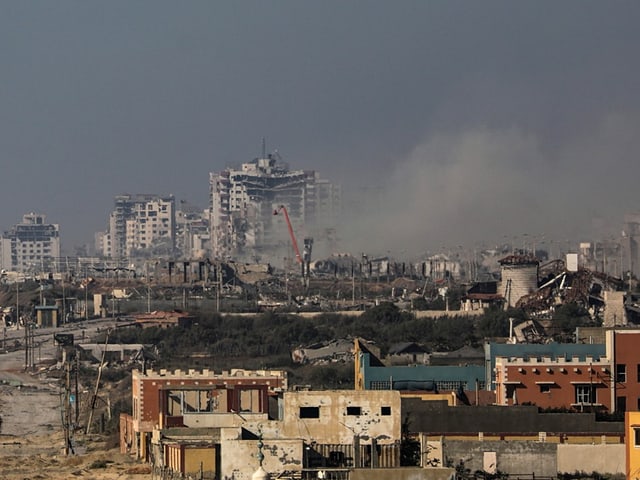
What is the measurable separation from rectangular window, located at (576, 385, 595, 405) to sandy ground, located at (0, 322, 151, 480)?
9290 millimetres

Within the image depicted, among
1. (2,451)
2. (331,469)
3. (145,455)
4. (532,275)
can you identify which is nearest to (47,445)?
(2,451)

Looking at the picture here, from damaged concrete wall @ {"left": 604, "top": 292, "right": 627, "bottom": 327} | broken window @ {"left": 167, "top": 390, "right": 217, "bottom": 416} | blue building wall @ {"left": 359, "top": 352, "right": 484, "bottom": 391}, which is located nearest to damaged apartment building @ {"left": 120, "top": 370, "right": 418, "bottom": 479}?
broken window @ {"left": 167, "top": 390, "right": 217, "bottom": 416}

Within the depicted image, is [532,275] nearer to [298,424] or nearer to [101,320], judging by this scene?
[101,320]

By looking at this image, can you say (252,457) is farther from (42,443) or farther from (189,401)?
(42,443)

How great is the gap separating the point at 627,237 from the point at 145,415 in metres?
112

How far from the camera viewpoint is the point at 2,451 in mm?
58875

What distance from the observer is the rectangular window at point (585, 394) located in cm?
5047

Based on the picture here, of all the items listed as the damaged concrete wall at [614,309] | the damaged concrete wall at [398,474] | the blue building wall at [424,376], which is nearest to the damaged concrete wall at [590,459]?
the damaged concrete wall at [398,474]

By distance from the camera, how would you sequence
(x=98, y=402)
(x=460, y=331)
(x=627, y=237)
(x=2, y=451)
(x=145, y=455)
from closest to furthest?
(x=145, y=455) < (x=2, y=451) < (x=98, y=402) < (x=460, y=331) < (x=627, y=237)

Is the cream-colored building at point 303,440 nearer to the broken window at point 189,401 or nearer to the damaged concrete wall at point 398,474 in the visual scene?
the damaged concrete wall at point 398,474

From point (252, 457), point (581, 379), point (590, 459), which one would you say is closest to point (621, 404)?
point (581, 379)

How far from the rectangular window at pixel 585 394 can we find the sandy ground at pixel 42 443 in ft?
30.5

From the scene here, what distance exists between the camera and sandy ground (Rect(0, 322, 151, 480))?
47812mm

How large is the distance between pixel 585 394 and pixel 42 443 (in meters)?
17.8
